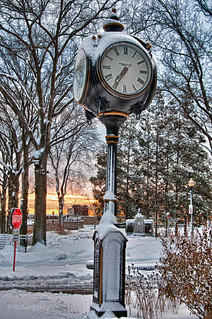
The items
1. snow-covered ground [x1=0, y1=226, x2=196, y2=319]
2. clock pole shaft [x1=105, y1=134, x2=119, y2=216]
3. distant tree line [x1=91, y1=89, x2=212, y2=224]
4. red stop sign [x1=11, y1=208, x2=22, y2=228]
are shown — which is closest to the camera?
clock pole shaft [x1=105, y1=134, x2=119, y2=216]

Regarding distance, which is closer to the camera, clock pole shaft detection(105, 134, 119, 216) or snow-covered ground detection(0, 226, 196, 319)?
clock pole shaft detection(105, 134, 119, 216)

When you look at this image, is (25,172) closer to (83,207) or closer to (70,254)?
(70,254)

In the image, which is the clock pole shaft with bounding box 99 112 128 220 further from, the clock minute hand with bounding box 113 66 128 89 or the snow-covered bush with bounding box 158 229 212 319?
the snow-covered bush with bounding box 158 229 212 319

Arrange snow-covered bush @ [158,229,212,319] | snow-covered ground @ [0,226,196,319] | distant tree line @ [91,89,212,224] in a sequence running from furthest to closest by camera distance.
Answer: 1. distant tree line @ [91,89,212,224]
2. snow-covered ground @ [0,226,196,319]
3. snow-covered bush @ [158,229,212,319]

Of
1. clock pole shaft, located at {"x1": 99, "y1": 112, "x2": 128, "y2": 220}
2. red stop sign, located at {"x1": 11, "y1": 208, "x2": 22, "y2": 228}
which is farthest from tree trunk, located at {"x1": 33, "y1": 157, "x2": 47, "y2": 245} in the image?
clock pole shaft, located at {"x1": 99, "y1": 112, "x2": 128, "y2": 220}

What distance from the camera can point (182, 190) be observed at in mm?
32781

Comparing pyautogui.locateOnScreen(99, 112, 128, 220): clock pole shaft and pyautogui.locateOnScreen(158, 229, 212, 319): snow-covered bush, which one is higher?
pyautogui.locateOnScreen(99, 112, 128, 220): clock pole shaft

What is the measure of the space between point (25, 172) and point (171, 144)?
888 inches

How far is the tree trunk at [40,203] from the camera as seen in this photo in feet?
46.4

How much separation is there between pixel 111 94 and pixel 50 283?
569cm

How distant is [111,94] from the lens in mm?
3986

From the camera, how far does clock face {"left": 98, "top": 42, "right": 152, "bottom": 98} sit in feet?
13.0

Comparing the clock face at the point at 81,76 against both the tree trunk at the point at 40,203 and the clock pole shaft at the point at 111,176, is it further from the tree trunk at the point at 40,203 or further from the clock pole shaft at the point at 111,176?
the tree trunk at the point at 40,203

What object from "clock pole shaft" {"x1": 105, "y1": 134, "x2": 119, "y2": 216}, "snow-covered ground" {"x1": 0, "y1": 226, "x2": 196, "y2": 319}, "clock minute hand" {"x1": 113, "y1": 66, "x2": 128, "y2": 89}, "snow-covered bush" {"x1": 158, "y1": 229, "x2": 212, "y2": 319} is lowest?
"snow-covered ground" {"x1": 0, "y1": 226, "x2": 196, "y2": 319}
